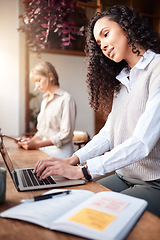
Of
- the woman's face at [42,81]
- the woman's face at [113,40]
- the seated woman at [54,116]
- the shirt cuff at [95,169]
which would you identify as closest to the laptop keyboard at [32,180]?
the shirt cuff at [95,169]

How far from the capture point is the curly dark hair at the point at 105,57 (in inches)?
53.4

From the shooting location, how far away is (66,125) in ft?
8.23

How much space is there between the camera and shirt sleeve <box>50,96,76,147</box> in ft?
8.10

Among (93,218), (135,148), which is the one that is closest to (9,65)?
(135,148)

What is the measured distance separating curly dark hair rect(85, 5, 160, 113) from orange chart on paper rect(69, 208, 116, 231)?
0.96 metres

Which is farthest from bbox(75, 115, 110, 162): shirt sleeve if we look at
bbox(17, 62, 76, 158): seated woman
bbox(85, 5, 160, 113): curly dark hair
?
bbox(17, 62, 76, 158): seated woman

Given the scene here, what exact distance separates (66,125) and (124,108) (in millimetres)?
1192

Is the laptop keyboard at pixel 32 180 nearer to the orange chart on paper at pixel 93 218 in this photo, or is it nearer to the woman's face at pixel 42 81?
the orange chart on paper at pixel 93 218

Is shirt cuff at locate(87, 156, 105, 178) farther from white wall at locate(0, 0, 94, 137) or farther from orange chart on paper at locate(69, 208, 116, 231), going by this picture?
white wall at locate(0, 0, 94, 137)

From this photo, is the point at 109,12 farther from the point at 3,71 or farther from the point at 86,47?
the point at 3,71

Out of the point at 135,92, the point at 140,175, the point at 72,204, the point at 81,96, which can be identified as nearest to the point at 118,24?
the point at 135,92

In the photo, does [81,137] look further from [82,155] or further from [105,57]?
[82,155]

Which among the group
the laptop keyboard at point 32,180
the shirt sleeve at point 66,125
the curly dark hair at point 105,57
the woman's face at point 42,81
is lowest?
the shirt sleeve at point 66,125

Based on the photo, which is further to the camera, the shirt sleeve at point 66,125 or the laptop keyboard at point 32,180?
the shirt sleeve at point 66,125
